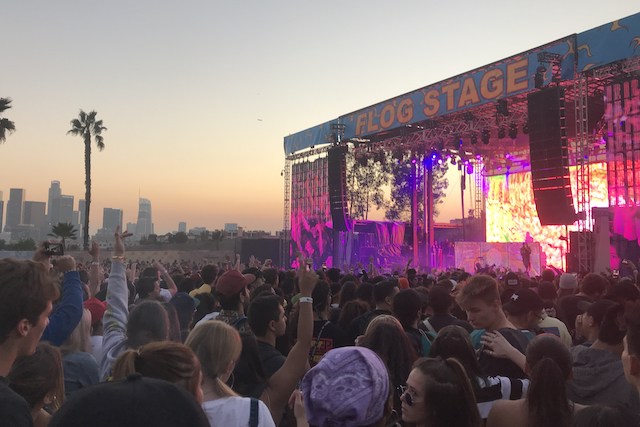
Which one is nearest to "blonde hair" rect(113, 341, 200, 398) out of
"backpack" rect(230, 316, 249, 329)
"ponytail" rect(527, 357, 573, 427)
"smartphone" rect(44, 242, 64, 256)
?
"ponytail" rect(527, 357, 573, 427)

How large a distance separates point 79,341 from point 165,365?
1.81 meters

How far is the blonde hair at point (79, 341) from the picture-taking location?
3.36 meters

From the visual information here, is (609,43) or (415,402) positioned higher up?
(609,43)

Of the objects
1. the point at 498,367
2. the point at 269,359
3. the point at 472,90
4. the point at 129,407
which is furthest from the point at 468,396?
the point at 472,90

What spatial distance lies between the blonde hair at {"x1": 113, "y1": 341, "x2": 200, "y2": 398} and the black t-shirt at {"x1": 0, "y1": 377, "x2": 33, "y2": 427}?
288 mm

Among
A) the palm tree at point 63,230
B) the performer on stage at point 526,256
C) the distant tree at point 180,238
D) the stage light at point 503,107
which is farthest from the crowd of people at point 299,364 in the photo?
the distant tree at point 180,238

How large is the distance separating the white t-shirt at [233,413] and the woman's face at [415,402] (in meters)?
0.57

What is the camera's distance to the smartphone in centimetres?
370

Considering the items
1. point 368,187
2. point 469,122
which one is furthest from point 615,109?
point 368,187

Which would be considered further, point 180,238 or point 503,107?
point 180,238

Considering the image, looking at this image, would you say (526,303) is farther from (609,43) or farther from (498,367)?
(609,43)

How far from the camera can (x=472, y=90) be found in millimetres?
18625

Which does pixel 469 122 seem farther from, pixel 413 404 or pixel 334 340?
pixel 413 404

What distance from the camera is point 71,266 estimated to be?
157 inches
